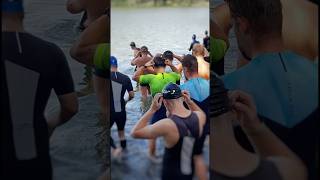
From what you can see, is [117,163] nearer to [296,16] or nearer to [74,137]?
[74,137]

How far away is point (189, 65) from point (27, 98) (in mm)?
1183

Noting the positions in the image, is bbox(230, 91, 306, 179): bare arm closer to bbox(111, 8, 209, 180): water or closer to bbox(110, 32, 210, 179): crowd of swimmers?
bbox(110, 32, 210, 179): crowd of swimmers

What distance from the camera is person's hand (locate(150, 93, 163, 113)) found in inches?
132

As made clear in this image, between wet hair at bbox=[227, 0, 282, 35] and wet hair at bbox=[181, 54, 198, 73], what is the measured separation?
0.43 m

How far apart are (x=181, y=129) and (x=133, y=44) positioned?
0.72 metres

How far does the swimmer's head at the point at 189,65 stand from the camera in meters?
3.35

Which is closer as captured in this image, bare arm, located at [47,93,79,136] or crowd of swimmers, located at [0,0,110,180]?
crowd of swimmers, located at [0,0,110,180]

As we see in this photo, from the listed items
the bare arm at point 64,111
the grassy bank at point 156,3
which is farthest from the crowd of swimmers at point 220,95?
the grassy bank at point 156,3

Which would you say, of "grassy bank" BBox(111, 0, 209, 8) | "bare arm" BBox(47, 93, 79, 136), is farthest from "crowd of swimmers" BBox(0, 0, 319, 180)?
"grassy bank" BBox(111, 0, 209, 8)

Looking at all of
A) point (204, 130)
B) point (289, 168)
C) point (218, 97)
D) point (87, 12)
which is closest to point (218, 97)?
point (218, 97)

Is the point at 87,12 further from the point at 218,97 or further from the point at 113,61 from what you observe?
the point at 218,97

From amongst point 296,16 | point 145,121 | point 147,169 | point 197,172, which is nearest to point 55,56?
point 145,121

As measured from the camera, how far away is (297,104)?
3207 mm

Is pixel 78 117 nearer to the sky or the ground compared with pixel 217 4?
nearer to the ground
